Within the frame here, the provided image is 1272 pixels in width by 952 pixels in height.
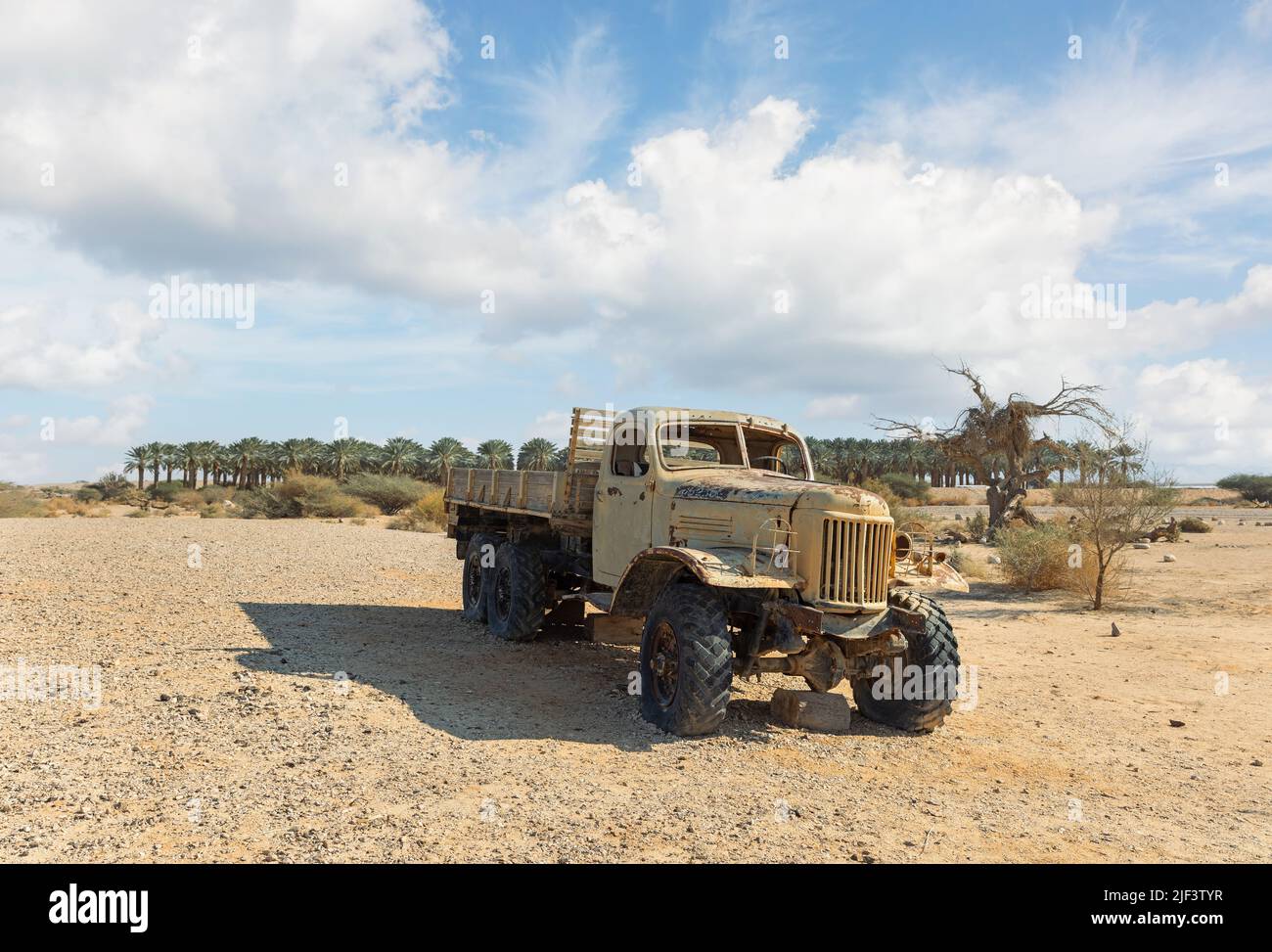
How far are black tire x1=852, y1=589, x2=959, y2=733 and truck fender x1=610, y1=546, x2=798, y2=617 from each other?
1235 millimetres

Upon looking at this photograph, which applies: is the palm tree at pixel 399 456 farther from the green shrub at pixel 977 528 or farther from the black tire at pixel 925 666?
the black tire at pixel 925 666

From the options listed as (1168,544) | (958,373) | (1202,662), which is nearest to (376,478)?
(958,373)

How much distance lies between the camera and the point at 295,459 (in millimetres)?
51625

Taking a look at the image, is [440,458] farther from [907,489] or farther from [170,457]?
[907,489]

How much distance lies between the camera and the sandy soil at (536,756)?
4801 mm

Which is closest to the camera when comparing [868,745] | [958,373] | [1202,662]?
[868,745]

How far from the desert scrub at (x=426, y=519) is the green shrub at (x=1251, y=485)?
6167 cm

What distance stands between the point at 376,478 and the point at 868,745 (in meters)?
33.0

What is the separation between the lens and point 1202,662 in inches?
431

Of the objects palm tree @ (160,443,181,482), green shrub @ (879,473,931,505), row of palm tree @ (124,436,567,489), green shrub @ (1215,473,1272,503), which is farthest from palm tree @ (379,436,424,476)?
green shrub @ (1215,473,1272,503)

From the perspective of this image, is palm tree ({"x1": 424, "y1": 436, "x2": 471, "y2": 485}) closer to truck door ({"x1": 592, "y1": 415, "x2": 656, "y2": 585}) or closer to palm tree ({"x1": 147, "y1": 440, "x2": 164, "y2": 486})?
palm tree ({"x1": 147, "y1": 440, "x2": 164, "y2": 486})

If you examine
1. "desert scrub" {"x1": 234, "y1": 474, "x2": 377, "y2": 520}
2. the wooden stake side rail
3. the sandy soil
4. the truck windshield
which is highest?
the truck windshield

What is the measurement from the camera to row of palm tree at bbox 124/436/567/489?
1986 inches
